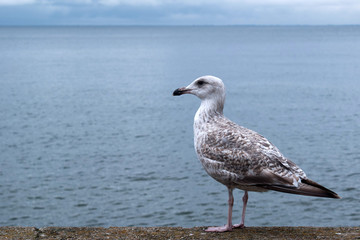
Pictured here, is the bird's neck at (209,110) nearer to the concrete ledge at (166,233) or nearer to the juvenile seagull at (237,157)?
the juvenile seagull at (237,157)

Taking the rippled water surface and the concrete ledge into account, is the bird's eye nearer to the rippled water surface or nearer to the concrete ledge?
the concrete ledge

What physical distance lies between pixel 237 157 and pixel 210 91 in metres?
1.13

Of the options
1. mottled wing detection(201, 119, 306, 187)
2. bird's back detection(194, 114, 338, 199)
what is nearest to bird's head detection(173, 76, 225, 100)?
bird's back detection(194, 114, 338, 199)

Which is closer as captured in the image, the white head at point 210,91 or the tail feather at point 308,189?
the tail feather at point 308,189

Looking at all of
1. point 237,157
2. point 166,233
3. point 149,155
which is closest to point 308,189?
point 237,157

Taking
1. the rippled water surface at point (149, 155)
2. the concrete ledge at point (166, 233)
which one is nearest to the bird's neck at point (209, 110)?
the concrete ledge at point (166, 233)

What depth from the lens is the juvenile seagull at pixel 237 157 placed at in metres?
5.80

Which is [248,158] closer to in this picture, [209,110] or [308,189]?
[308,189]

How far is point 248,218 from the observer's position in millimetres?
19172

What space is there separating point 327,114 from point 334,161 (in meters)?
15.0

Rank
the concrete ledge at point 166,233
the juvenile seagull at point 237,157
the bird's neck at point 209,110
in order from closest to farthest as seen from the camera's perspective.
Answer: the concrete ledge at point 166,233, the juvenile seagull at point 237,157, the bird's neck at point 209,110

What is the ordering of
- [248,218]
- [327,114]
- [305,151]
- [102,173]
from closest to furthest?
1. [248,218]
2. [102,173]
3. [305,151]
4. [327,114]

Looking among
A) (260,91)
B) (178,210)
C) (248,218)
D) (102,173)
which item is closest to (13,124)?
(102,173)

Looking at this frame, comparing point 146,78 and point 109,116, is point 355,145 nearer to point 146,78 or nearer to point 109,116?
point 109,116
